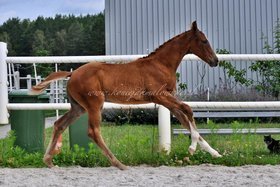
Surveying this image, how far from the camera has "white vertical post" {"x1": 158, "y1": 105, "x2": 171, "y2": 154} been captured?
772cm

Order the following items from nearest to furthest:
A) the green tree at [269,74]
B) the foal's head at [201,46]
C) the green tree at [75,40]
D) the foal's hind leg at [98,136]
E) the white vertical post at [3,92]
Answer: the foal's hind leg at [98,136] → the foal's head at [201,46] → the white vertical post at [3,92] → the green tree at [269,74] → the green tree at [75,40]

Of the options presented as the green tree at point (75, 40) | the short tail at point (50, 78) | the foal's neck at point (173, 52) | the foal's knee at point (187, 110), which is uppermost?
the green tree at point (75, 40)

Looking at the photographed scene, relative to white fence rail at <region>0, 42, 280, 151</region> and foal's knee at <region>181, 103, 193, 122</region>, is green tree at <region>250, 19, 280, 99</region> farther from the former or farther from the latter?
foal's knee at <region>181, 103, 193, 122</region>

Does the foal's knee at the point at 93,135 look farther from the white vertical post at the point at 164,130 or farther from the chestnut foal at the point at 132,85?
the white vertical post at the point at 164,130

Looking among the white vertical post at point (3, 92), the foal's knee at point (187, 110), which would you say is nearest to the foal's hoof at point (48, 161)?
the white vertical post at point (3, 92)

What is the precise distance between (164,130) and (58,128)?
54.9 inches

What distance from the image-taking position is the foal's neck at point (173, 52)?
7.19 meters

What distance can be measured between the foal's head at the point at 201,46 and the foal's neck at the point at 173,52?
0.08 m

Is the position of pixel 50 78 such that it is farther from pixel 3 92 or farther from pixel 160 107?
pixel 160 107

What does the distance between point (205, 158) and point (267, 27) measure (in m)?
12.2

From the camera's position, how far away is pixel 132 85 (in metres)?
6.99

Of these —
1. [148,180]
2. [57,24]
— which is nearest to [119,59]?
[148,180]

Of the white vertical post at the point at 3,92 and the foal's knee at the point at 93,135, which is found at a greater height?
the white vertical post at the point at 3,92

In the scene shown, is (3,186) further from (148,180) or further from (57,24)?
(57,24)
